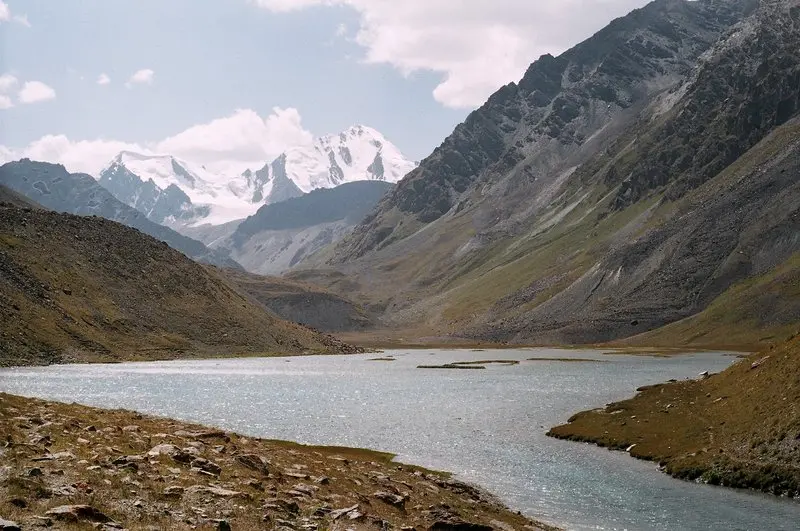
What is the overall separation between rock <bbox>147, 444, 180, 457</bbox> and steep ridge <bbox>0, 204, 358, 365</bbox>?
362ft

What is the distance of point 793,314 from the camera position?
193125 mm

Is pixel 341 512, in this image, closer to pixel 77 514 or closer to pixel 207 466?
pixel 207 466

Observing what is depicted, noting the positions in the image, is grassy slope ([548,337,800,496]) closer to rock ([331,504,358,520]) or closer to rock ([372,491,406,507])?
rock ([372,491,406,507])

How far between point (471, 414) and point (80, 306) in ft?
387

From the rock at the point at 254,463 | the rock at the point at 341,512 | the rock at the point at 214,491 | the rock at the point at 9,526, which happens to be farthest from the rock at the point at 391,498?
the rock at the point at 9,526

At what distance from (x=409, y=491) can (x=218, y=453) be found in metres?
9.93

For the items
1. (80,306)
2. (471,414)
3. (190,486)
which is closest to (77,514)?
(190,486)

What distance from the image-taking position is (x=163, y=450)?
32.7 metres

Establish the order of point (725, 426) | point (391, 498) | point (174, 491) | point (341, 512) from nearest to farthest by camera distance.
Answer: point (174, 491), point (341, 512), point (391, 498), point (725, 426)

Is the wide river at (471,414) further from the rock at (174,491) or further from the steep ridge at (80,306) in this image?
the rock at (174,491)

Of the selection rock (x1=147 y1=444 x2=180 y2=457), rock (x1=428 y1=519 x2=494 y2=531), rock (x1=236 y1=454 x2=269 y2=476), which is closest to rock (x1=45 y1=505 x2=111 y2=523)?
rock (x1=147 y1=444 x2=180 y2=457)

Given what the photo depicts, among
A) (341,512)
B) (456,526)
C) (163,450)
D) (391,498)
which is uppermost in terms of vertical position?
(163,450)

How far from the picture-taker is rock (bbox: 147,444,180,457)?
31934 mm

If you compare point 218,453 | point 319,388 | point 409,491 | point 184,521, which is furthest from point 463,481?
point 319,388
